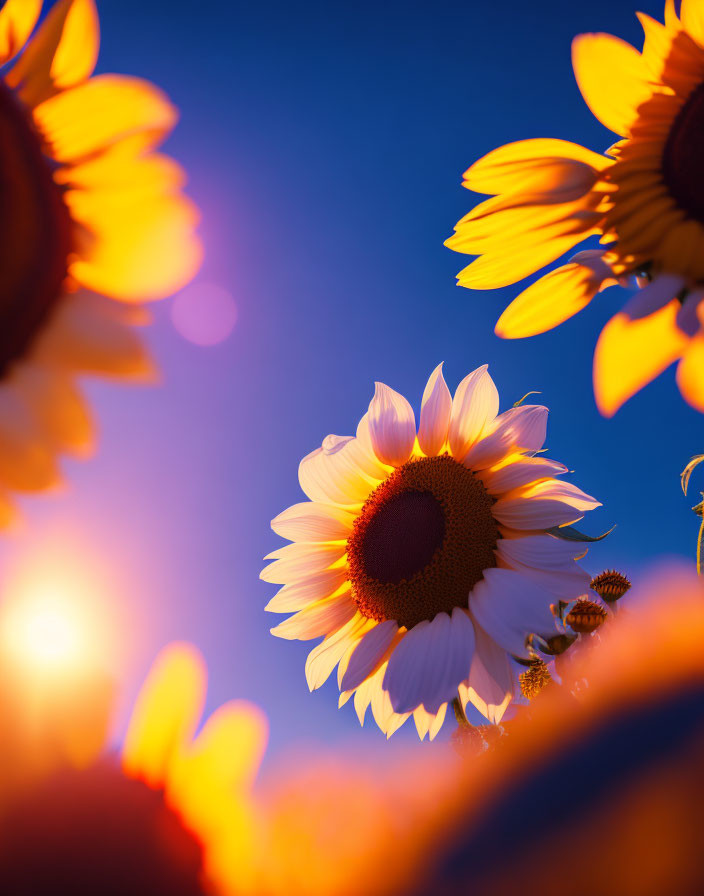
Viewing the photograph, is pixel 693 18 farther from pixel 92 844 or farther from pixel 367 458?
pixel 92 844

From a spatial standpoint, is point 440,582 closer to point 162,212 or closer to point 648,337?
point 648,337

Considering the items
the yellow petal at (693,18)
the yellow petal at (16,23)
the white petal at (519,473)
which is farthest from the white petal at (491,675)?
the yellow petal at (16,23)

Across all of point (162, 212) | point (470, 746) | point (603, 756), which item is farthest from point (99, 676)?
point (470, 746)

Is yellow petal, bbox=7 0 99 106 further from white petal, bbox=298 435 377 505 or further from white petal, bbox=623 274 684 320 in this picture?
white petal, bbox=298 435 377 505

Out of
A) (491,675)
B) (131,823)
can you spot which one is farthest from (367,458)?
(131,823)

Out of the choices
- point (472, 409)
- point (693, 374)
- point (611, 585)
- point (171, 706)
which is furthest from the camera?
point (611, 585)

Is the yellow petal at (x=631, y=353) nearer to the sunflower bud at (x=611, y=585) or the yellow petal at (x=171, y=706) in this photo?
the yellow petal at (x=171, y=706)
